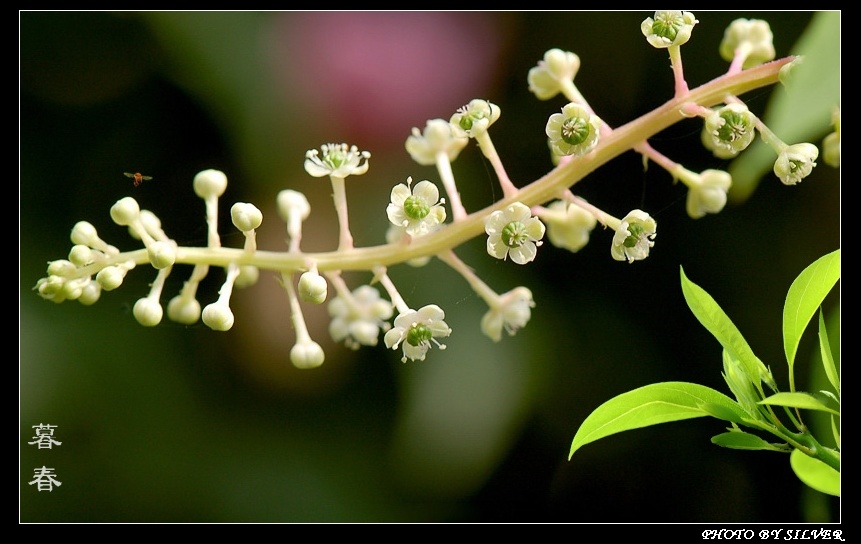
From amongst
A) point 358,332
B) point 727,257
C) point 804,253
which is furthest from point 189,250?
point 804,253

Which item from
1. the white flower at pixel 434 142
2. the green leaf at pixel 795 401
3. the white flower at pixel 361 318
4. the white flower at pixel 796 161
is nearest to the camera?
the green leaf at pixel 795 401

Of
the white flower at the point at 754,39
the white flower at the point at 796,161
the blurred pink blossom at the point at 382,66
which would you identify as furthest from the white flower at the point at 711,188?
the blurred pink blossom at the point at 382,66

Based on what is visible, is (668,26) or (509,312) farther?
(509,312)

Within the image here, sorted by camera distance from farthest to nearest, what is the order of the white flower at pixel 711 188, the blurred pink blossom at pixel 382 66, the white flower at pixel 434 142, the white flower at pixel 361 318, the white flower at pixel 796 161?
1. the blurred pink blossom at pixel 382 66
2. the white flower at pixel 361 318
3. the white flower at pixel 434 142
4. the white flower at pixel 711 188
5. the white flower at pixel 796 161

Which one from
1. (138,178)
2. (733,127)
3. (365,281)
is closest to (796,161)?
(733,127)

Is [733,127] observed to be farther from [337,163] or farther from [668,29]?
[337,163]

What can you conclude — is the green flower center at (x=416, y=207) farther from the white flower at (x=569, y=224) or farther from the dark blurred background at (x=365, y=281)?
the dark blurred background at (x=365, y=281)

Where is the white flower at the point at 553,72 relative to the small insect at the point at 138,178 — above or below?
below
